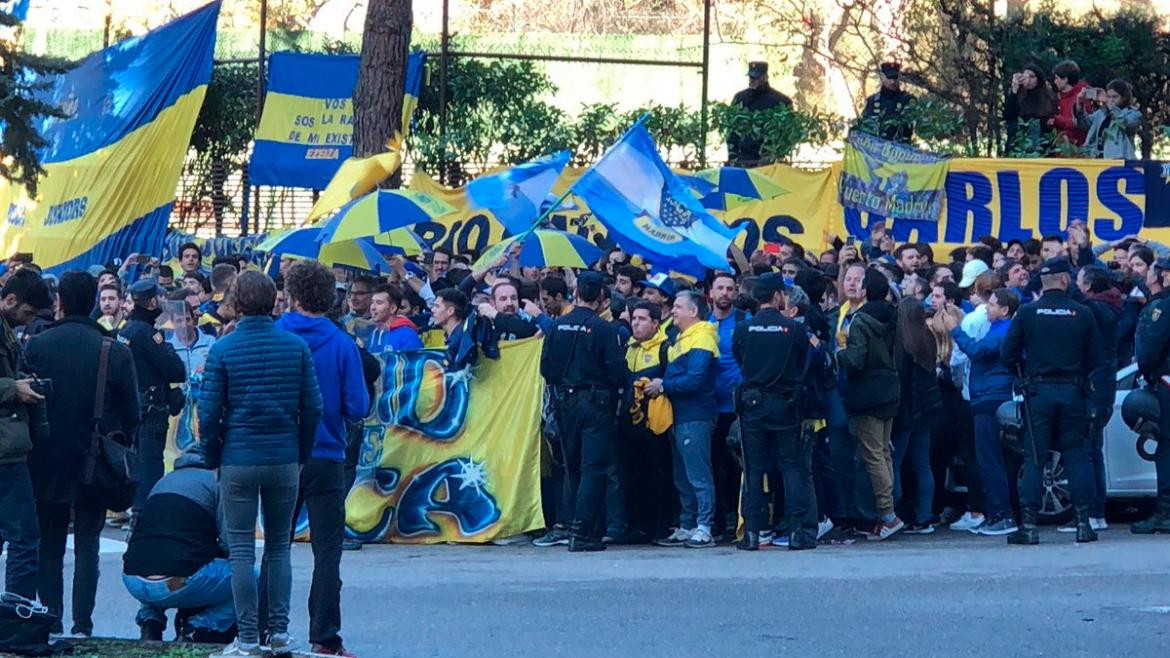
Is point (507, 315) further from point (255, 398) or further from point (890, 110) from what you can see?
point (890, 110)

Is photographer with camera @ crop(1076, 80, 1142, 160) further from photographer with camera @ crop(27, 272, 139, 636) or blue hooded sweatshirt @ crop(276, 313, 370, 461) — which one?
photographer with camera @ crop(27, 272, 139, 636)

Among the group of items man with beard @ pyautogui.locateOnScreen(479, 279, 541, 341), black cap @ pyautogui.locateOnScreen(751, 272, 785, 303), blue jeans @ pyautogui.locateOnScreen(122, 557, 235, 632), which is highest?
black cap @ pyautogui.locateOnScreen(751, 272, 785, 303)

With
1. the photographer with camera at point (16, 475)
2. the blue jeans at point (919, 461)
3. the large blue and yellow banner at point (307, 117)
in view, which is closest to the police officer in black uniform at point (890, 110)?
the large blue and yellow banner at point (307, 117)

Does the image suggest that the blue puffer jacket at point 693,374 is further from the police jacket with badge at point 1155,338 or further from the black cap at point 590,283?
the police jacket with badge at point 1155,338

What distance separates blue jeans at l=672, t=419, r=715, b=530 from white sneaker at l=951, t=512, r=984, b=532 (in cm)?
189

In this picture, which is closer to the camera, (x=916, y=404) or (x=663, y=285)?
(x=916, y=404)

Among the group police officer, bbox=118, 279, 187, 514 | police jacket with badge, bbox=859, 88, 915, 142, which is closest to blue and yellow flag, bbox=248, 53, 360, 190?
police jacket with badge, bbox=859, 88, 915, 142

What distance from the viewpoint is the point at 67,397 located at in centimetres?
848

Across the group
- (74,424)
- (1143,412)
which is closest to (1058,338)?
(1143,412)

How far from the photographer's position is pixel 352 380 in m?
8.34

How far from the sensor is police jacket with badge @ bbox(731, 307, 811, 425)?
11.9 m

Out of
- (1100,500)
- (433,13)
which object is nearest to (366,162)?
(1100,500)

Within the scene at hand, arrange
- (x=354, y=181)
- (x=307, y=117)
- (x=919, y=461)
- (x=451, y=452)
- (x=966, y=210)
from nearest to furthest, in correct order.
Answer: (x=451, y=452) < (x=919, y=461) < (x=354, y=181) < (x=966, y=210) < (x=307, y=117)

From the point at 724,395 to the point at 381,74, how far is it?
30.0ft
